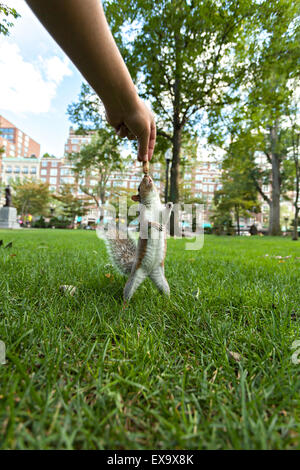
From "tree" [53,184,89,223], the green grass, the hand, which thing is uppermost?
"tree" [53,184,89,223]

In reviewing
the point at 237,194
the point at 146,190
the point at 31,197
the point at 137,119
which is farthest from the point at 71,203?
the point at 137,119

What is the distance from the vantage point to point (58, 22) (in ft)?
2.35

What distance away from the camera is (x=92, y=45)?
0.78 m

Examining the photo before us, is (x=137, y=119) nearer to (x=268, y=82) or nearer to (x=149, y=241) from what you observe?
(x=149, y=241)

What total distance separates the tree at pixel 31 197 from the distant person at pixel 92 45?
35260 mm

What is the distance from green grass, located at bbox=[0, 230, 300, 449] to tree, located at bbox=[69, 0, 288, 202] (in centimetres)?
879

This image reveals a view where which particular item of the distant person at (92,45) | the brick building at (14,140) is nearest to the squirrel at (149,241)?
the distant person at (92,45)

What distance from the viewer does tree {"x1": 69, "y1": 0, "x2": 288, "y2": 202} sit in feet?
25.7

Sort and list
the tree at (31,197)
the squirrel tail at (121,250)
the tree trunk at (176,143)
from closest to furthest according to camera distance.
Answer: the squirrel tail at (121,250)
the tree trunk at (176,143)
the tree at (31,197)

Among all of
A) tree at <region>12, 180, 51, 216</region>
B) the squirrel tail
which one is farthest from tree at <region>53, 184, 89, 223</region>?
the squirrel tail

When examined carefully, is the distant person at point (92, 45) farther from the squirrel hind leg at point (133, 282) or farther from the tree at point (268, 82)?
the tree at point (268, 82)

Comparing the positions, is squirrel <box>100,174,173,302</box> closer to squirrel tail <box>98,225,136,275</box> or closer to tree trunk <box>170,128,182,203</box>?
squirrel tail <box>98,225,136,275</box>

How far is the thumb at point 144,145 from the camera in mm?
1221
